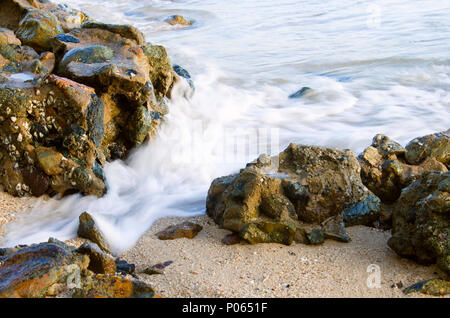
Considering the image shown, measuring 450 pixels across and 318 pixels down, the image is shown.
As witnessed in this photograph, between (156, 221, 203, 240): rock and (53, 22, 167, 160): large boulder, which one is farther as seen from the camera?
(53, 22, 167, 160): large boulder

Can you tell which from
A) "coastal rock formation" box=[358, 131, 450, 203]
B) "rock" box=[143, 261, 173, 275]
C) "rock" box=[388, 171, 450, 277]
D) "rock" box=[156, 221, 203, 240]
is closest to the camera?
"rock" box=[388, 171, 450, 277]

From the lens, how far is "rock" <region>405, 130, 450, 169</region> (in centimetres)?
396

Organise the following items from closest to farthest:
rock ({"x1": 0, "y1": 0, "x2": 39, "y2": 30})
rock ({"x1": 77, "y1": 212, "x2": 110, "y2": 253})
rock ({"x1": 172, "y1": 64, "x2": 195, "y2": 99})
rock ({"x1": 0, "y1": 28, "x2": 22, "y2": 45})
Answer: rock ({"x1": 77, "y1": 212, "x2": 110, "y2": 253}) → rock ({"x1": 0, "y1": 28, "x2": 22, "y2": 45}) → rock ({"x1": 0, "y1": 0, "x2": 39, "y2": 30}) → rock ({"x1": 172, "y1": 64, "x2": 195, "y2": 99})

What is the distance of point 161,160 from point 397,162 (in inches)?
97.5

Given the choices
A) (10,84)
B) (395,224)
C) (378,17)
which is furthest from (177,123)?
(378,17)

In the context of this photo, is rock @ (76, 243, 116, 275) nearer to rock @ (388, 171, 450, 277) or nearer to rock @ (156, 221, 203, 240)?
rock @ (156, 221, 203, 240)

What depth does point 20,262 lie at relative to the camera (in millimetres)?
2420

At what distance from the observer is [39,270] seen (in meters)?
2.30

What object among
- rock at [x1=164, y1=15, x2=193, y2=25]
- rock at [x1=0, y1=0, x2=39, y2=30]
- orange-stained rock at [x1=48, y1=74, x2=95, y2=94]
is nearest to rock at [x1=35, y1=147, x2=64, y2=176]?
orange-stained rock at [x1=48, y1=74, x2=95, y2=94]

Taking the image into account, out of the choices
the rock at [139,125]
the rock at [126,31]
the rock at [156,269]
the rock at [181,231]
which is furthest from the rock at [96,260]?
the rock at [126,31]

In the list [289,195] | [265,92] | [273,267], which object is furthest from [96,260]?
[265,92]

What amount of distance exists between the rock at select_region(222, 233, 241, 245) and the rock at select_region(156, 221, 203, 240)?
0.28 meters
